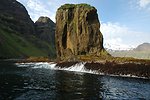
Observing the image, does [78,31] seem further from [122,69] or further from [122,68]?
[122,69]

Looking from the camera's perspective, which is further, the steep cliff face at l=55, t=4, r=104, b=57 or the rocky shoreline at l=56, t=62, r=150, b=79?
the steep cliff face at l=55, t=4, r=104, b=57

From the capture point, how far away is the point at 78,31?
145m

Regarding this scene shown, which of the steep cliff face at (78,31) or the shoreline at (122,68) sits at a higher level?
the steep cliff face at (78,31)

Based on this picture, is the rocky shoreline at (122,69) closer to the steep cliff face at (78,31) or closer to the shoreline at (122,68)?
the shoreline at (122,68)

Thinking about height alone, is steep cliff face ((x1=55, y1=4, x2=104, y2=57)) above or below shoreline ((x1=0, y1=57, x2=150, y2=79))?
above

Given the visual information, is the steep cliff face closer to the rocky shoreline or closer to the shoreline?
the shoreline

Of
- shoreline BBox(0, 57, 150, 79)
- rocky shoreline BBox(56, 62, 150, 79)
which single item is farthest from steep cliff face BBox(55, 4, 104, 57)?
rocky shoreline BBox(56, 62, 150, 79)

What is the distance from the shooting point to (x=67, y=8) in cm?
15662

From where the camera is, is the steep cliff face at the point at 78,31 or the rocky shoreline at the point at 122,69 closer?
the rocky shoreline at the point at 122,69

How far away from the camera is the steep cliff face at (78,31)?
13975cm

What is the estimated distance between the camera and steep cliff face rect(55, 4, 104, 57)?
139750 millimetres

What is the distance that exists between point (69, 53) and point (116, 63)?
225 ft

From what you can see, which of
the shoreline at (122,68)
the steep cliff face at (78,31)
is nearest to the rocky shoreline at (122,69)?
the shoreline at (122,68)

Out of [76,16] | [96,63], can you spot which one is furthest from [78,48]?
[96,63]
